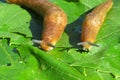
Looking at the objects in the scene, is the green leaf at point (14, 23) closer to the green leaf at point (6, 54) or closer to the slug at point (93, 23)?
the green leaf at point (6, 54)

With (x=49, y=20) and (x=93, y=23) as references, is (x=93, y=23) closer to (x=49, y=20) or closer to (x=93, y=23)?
(x=93, y=23)

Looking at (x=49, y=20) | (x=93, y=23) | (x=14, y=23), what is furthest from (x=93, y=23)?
(x=14, y=23)

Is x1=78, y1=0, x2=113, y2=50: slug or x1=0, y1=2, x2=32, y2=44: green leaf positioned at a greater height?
x1=78, y1=0, x2=113, y2=50: slug

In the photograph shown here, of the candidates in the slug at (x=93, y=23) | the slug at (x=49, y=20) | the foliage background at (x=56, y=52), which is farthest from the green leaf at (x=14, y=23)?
the slug at (x=93, y=23)

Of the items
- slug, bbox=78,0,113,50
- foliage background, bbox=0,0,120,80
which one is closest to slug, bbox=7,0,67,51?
foliage background, bbox=0,0,120,80

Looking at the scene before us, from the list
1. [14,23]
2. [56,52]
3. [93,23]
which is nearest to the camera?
[56,52]

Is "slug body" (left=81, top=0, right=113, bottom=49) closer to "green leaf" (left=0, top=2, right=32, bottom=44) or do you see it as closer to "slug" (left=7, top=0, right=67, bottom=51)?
"slug" (left=7, top=0, right=67, bottom=51)

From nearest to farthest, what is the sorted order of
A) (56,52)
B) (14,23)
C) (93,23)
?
(56,52)
(93,23)
(14,23)
